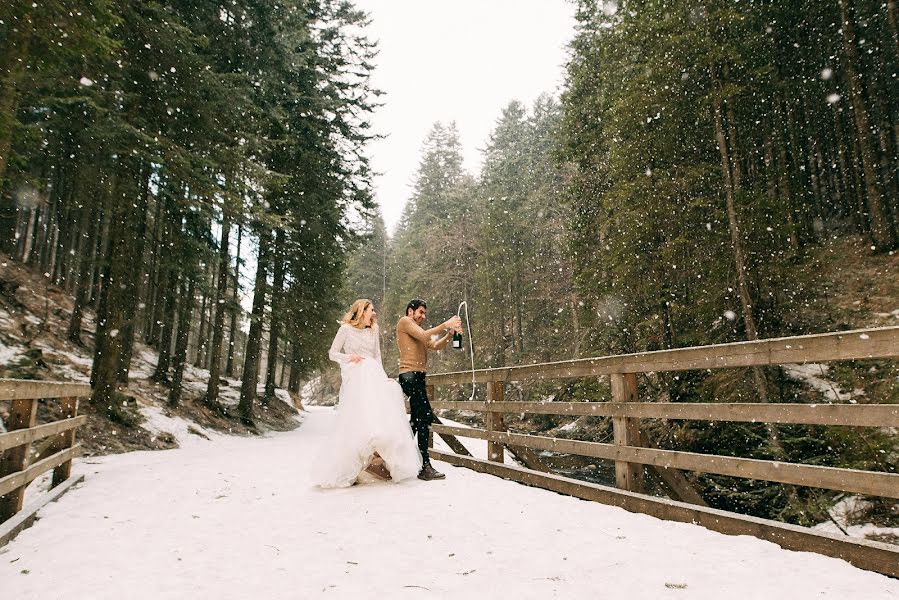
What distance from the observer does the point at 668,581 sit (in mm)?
2781

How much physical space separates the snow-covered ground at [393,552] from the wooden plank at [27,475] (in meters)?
0.39

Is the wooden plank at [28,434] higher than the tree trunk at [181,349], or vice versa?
the tree trunk at [181,349]

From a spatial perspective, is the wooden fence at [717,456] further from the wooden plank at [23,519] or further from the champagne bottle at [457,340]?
the wooden plank at [23,519]

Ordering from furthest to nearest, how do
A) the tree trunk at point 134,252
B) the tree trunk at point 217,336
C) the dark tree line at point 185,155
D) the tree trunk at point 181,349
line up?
the tree trunk at point 217,336
the tree trunk at point 181,349
the tree trunk at point 134,252
the dark tree line at point 185,155

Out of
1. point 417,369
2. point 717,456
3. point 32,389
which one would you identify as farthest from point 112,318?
point 717,456

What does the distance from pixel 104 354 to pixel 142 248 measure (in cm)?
342

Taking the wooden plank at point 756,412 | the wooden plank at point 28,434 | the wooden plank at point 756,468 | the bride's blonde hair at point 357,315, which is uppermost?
the bride's blonde hair at point 357,315

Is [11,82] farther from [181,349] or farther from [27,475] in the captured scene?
[181,349]

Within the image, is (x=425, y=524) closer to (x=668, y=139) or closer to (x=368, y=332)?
(x=368, y=332)

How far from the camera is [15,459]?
4418 millimetres

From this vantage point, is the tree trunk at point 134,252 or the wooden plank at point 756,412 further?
the tree trunk at point 134,252

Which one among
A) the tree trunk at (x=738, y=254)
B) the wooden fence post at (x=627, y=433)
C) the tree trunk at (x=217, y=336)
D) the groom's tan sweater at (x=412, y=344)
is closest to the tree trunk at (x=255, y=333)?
the tree trunk at (x=217, y=336)

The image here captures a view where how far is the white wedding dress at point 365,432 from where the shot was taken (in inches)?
232

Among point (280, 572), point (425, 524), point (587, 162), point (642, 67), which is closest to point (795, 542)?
point (425, 524)
